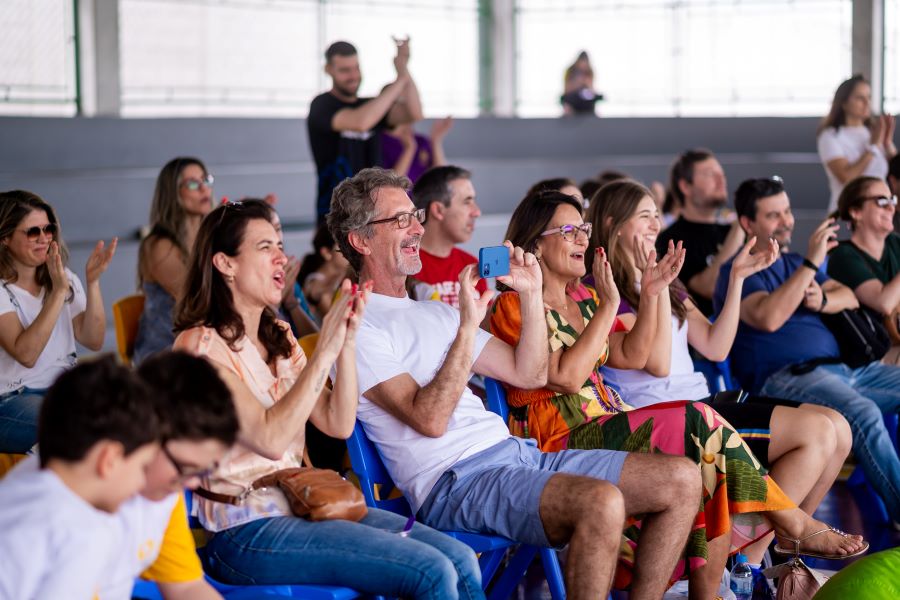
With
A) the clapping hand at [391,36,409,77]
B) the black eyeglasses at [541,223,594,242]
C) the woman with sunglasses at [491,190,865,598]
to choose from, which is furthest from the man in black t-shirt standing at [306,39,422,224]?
the black eyeglasses at [541,223,594,242]

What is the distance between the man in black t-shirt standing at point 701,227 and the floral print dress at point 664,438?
146 cm

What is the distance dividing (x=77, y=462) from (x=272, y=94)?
733cm

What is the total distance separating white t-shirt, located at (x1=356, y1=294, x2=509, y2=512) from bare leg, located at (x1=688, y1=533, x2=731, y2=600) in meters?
0.60

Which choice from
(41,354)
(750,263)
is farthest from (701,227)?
(41,354)

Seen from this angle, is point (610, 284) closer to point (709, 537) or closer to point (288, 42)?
point (709, 537)

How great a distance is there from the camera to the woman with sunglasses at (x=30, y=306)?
322 cm

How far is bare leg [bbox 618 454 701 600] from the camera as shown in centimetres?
268

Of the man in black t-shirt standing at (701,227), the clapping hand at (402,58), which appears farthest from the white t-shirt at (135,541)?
the clapping hand at (402,58)

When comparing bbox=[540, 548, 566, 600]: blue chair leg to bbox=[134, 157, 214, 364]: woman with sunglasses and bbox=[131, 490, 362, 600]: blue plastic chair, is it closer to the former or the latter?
bbox=[131, 490, 362, 600]: blue plastic chair

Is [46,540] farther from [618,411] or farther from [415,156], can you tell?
[415,156]

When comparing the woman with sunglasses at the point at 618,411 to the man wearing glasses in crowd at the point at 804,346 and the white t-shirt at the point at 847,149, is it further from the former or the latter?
the white t-shirt at the point at 847,149

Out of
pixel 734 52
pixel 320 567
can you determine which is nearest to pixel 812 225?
pixel 734 52

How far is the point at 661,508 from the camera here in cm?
269

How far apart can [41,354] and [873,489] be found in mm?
2774
